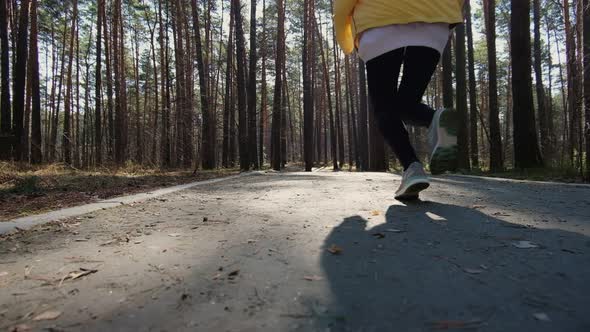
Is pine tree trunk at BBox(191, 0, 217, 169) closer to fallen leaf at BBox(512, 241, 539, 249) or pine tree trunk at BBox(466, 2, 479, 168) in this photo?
pine tree trunk at BBox(466, 2, 479, 168)

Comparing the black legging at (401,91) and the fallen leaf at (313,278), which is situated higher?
the black legging at (401,91)

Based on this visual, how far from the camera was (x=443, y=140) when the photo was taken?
8.00 ft

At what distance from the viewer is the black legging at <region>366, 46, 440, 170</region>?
8.50ft

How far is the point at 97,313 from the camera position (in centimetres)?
92

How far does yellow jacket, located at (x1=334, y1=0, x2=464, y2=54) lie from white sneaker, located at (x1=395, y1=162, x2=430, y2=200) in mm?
1026

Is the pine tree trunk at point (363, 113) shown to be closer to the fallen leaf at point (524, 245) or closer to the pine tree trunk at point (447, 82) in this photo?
the pine tree trunk at point (447, 82)

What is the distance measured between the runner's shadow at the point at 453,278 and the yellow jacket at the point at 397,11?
1.52 meters

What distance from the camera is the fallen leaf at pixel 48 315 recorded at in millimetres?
899

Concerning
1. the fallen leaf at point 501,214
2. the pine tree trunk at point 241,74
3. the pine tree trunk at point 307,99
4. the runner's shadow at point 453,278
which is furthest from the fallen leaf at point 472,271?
the pine tree trunk at point 307,99

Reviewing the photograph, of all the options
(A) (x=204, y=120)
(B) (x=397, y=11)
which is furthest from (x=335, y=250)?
(A) (x=204, y=120)

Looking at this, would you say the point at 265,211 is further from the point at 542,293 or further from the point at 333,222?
the point at 542,293

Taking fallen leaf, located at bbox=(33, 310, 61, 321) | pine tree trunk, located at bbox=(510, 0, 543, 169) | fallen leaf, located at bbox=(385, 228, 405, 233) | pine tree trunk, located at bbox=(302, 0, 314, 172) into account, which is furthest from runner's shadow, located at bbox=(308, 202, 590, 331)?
pine tree trunk, located at bbox=(302, 0, 314, 172)

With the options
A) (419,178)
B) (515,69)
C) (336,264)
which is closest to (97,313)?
(336,264)

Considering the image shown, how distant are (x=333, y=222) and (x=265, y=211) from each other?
56 cm
